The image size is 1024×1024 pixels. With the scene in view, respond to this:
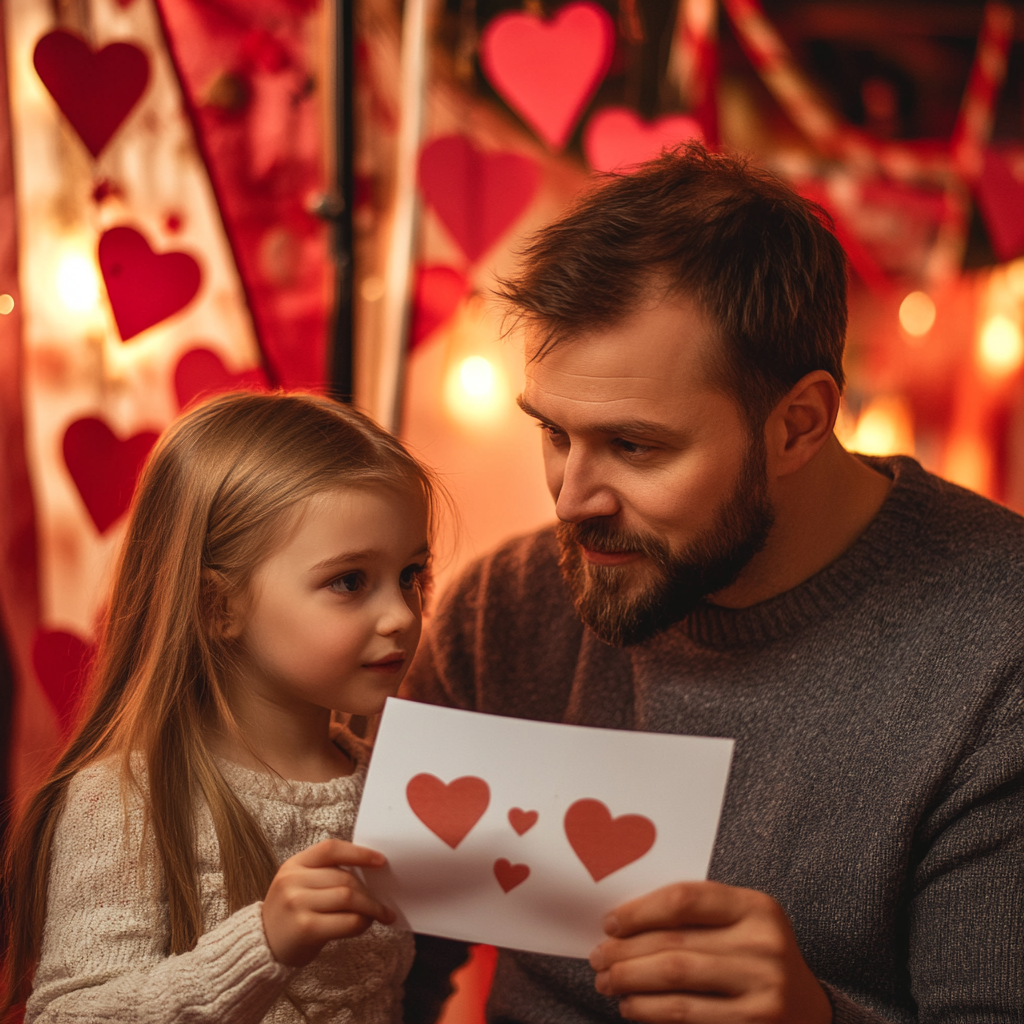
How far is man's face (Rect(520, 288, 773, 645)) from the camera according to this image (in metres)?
1.14

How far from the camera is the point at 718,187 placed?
49.3 inches

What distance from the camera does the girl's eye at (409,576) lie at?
3.79 feet

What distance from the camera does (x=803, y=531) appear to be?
4.22 feet

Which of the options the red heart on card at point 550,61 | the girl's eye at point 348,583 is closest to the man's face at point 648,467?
the girl's eye at point 348,583

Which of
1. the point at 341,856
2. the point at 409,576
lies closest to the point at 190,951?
the point at 341,856

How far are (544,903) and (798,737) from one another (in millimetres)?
447

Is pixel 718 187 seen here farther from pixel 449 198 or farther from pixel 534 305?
pixel 449 198

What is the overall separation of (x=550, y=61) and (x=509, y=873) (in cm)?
158

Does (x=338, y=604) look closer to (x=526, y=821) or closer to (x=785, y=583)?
(x=526, y=821)

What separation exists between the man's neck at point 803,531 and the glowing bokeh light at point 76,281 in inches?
41.1

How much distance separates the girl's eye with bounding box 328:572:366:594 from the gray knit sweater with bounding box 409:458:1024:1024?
0.44 metres

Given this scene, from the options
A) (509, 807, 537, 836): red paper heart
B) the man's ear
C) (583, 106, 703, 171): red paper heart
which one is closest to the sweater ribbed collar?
the man's ear

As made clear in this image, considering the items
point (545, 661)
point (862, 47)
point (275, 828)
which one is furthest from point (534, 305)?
point (862, 47)

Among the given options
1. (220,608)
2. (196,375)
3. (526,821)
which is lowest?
(526,821)
